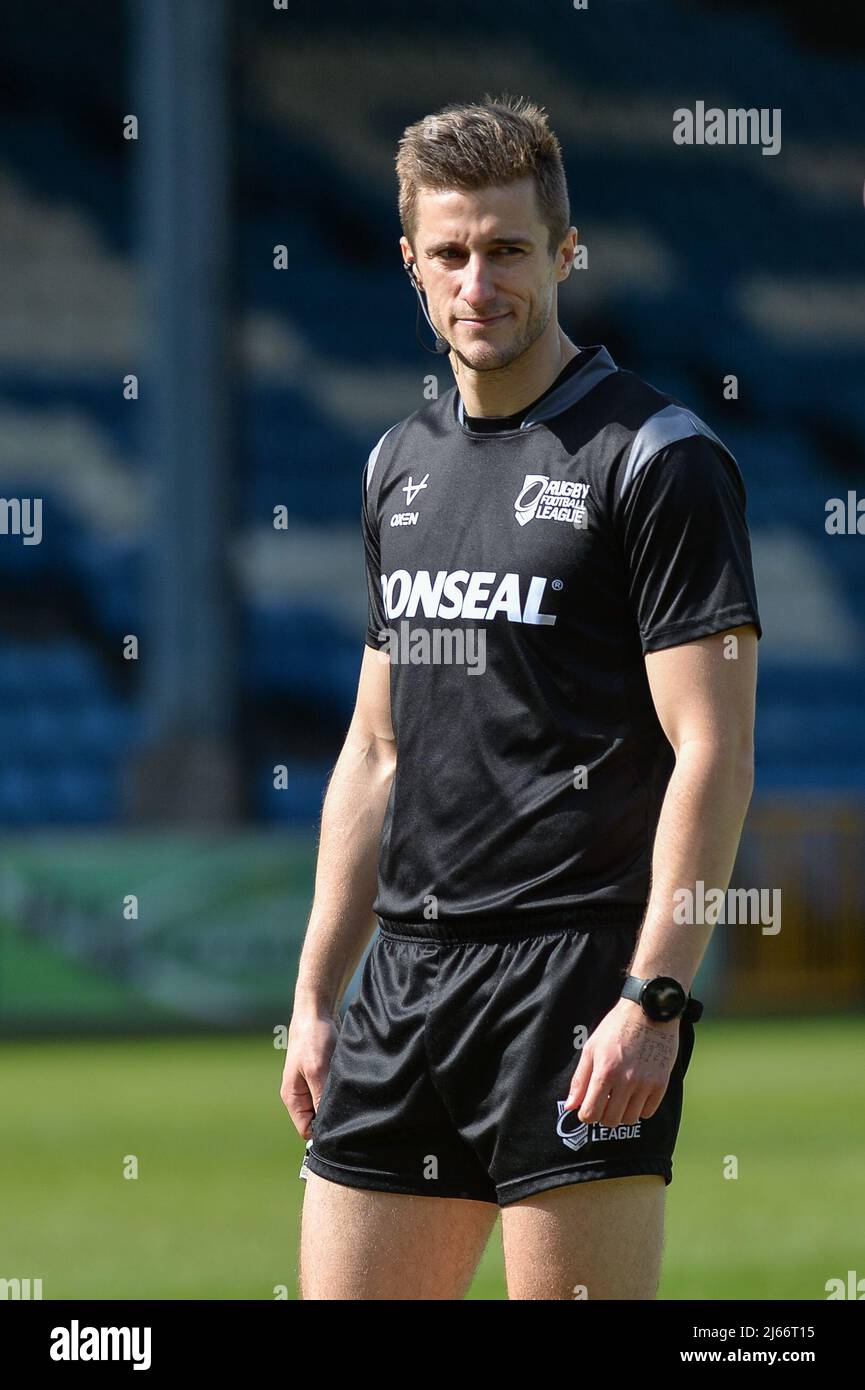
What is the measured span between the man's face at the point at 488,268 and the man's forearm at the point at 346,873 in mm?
715

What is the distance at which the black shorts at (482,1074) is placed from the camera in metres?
2.96

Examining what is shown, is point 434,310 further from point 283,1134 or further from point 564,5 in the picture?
point 564,5

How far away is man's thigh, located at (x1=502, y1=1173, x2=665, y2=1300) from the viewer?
291cm

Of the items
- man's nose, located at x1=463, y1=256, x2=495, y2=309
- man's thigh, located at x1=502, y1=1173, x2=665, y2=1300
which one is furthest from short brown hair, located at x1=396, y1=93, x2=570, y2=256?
man's thigh, located at x1=502, y1=1173, x2=665, y2=1300

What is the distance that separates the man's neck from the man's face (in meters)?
0.04

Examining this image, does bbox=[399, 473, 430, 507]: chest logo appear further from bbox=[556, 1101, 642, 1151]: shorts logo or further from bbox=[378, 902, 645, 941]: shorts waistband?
bbox=[556, 1101, 642, 1151]: shorts logo

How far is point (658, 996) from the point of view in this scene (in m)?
2.87

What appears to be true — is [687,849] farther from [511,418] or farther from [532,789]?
[511,418]

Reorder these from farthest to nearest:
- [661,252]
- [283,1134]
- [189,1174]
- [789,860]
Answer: [661,252]
[789,860]
[283,1134]
[189,1174]

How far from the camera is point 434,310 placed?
10.3ft

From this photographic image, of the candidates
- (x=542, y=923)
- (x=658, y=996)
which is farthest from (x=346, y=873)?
(x=658, y=996)

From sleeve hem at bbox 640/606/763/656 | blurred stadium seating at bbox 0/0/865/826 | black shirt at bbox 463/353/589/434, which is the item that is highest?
blurred stadium seating at bbox 0/0/865/826
